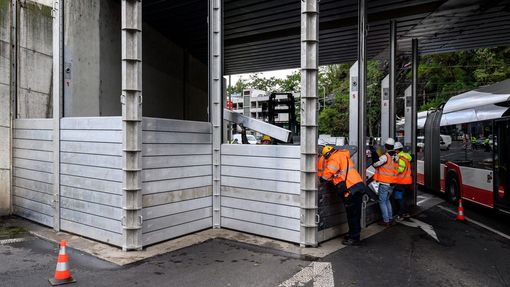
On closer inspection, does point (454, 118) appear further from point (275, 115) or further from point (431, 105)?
point (431, 105)

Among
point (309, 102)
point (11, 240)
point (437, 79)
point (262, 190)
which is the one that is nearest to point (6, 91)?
point (11, 240)

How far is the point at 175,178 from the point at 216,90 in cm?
189

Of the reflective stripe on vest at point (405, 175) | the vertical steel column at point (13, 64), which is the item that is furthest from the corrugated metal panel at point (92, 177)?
the reflective stripe on vest at point (405, 175)

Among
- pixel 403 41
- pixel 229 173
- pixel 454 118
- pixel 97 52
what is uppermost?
pixel 403 41

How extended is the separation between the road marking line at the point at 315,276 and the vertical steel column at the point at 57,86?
4.79 m

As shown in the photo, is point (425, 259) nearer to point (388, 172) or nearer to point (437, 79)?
point (388, 172)

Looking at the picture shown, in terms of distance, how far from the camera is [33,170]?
27.1ft

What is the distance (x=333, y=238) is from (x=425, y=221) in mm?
3291

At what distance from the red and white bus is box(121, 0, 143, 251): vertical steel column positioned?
26.3 ft

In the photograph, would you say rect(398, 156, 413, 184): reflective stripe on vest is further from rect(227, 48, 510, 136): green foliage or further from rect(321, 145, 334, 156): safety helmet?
rect(227, 48, 510, 136): green foliage

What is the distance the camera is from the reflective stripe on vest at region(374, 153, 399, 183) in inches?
345

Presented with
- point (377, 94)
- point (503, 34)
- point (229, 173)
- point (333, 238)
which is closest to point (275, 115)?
point (229, 173)

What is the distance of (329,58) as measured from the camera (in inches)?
642

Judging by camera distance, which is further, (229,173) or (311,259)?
(229,173)
